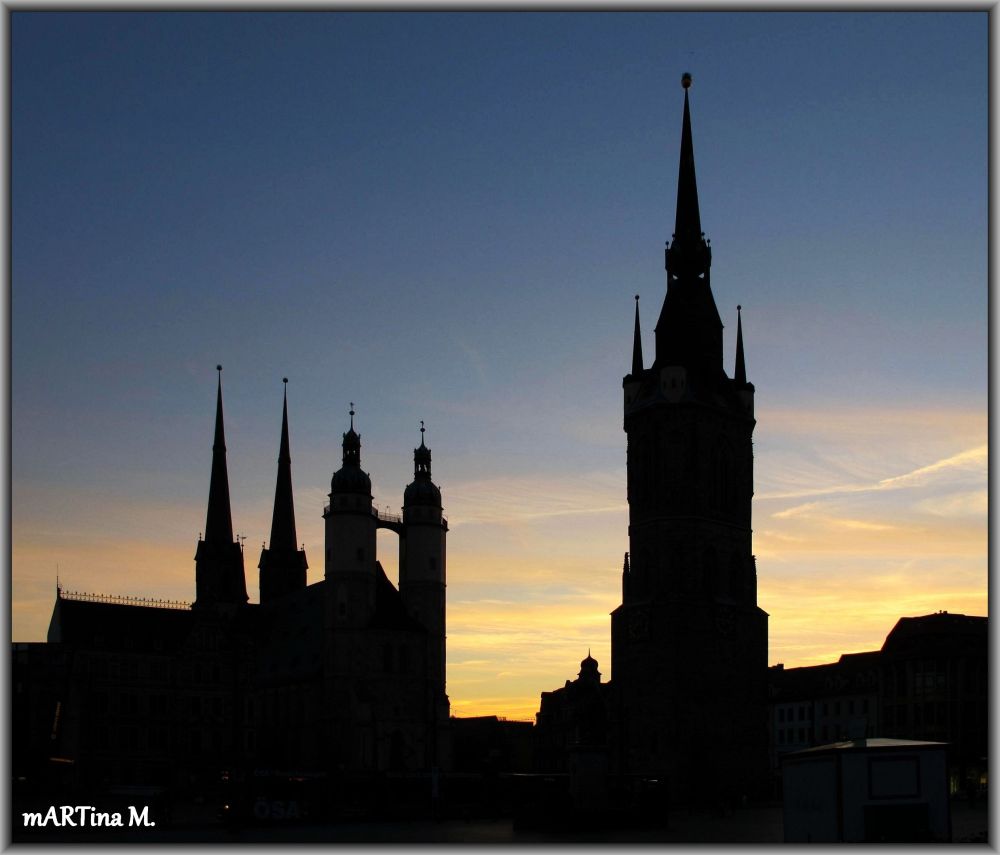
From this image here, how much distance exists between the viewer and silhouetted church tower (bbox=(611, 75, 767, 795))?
103 m

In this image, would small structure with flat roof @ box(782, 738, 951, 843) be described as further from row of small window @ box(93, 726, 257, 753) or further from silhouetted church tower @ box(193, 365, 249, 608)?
silhouetted church tower @ box(193, 365, 249, 608)

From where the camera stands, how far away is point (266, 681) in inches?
4700

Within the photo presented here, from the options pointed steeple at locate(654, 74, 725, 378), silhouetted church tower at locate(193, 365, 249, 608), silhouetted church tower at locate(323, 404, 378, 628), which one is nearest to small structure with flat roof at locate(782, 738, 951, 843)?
pointed steeple at locate(654, 74, 725, 378)

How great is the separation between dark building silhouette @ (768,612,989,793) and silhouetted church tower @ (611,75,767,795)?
9240mm

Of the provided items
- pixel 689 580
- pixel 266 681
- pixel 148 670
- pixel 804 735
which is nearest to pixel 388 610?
pixel 266 681

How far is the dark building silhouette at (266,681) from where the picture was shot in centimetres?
10794

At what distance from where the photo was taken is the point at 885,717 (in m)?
124

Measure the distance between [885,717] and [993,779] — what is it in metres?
95.1

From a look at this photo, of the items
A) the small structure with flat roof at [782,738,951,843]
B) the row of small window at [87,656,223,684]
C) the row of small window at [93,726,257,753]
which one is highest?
the row of small window at [87,656,223,684]

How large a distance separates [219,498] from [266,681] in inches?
988

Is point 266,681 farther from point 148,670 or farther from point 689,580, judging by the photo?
point 689,580

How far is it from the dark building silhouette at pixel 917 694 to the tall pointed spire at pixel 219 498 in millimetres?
50924

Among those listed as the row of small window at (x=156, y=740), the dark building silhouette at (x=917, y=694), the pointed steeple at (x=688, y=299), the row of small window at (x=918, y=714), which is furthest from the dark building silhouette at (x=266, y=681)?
the row of small window at (x=918, y=714)

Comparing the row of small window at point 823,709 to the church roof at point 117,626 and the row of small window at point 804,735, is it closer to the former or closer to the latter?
the row of small window at point 804,735
